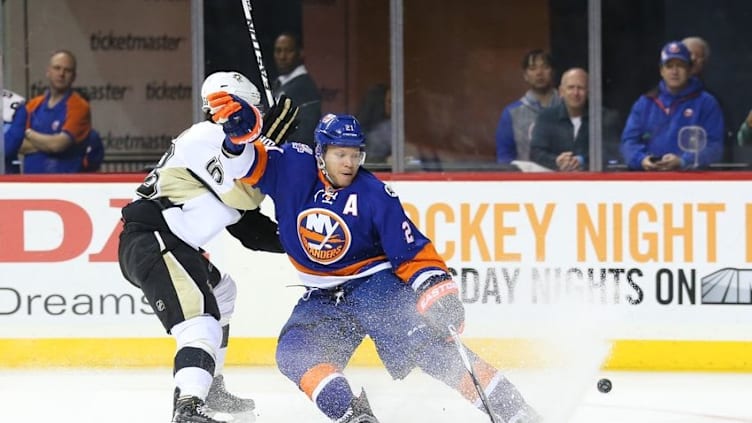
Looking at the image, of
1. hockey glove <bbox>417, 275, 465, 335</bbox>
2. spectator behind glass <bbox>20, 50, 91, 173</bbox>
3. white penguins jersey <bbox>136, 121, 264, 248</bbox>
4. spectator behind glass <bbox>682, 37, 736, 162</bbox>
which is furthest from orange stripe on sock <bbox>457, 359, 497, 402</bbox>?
spectator behind glass <bbox>20, 50, 91, 173</bbox>

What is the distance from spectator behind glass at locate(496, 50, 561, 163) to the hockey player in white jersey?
1662 millimetres

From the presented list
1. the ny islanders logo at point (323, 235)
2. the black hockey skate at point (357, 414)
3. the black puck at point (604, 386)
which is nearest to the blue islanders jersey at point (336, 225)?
the ny islanders logo at point (323, 235)

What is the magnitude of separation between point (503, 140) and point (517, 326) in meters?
0.80

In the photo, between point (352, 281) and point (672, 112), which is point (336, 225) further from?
point (672, 112)

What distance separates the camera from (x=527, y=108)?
5785mm

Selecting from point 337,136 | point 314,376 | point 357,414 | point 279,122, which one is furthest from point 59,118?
point 357,414

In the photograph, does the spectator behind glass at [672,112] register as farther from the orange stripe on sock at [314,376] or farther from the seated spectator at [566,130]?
the orange stripe on sock at [314,376]

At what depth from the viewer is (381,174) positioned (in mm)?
5594

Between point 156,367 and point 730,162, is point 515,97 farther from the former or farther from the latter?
point 156,367

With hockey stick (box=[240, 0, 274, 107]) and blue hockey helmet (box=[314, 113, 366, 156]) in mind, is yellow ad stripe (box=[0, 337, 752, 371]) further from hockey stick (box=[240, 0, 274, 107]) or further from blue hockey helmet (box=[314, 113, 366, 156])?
blue hockey helmet (box=[314, 113, 366, 156])

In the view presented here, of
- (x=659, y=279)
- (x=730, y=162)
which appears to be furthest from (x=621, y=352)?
(x=730, y=162)

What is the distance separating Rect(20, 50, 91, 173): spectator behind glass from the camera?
5852mm

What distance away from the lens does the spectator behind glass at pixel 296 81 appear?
19.1 ft

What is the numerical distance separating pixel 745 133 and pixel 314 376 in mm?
2518
